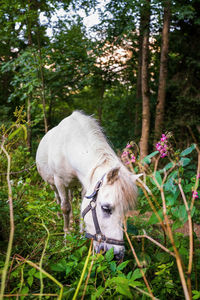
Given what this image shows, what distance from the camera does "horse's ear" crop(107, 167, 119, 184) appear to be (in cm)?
196

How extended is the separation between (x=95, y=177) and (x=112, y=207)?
16.9 inches

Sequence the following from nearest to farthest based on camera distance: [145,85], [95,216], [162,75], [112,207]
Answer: [112,207] → [95,216] → [145,85] → [162,75]

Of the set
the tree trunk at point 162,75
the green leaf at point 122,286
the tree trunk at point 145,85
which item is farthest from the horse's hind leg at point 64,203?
the tree trunk at point 162,75

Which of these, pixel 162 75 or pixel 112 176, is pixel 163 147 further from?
pixel 162 75

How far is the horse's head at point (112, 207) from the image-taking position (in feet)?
6.38

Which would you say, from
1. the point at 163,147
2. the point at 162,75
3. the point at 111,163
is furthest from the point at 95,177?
the point at 162,75

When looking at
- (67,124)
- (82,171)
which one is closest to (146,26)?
(67,124)

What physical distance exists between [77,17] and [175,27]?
3.68 metres

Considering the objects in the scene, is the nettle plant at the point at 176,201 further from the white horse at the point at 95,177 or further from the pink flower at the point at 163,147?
the white horse at the point at 95,177

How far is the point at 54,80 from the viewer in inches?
317

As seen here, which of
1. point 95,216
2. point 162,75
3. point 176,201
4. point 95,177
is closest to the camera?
point 176,201

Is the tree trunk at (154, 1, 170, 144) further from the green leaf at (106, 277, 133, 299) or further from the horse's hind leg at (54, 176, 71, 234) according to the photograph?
the green leaf at (106, 277, 133, 299)

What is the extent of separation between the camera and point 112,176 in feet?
6.57

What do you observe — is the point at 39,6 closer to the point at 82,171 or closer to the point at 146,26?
the point at 146,26
